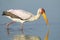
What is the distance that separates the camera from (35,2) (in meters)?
8.04

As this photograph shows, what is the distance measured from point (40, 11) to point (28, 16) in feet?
1.01

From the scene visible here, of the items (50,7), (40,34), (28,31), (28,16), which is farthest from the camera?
(50,7)

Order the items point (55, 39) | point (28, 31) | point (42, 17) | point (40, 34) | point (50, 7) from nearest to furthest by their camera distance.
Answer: point (55, 39) → point (40, 34) → point (28, 31) → point (42, 17) → point (50, 7)

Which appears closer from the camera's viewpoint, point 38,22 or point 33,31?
point 33,31

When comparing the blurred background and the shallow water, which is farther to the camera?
the blurred background

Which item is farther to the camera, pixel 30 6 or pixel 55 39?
pixel 30 6

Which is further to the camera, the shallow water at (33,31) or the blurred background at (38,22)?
the blurred background at (38,22)

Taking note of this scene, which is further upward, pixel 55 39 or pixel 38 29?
pixel 38 29

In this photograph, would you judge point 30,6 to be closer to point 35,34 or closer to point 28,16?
point 28,16

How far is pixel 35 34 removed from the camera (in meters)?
4.91

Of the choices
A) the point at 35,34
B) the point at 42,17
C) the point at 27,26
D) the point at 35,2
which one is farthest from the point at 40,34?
the point at 35,2

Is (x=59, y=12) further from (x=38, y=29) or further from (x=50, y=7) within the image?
(x=38, y=29)

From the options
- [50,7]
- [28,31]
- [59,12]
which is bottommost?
[28,31]

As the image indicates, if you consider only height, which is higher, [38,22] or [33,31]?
[38,22]
